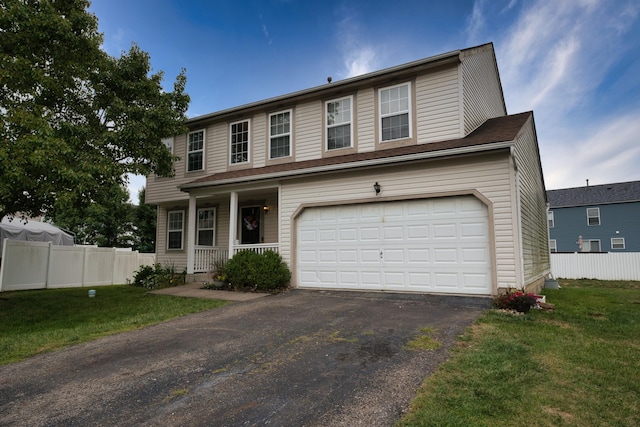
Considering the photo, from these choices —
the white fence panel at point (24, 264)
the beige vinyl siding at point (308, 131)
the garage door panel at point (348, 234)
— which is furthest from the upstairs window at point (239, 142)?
the white fence panel at point (24, 264)

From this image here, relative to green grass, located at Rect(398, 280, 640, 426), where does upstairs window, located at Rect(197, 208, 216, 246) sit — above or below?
above

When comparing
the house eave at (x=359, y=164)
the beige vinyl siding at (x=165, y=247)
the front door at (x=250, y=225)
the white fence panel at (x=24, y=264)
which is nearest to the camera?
the house eave at (x=359, y=164)

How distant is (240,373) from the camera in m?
3.97

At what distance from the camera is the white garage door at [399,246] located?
315 inches

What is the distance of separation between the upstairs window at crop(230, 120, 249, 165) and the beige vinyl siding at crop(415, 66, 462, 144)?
6201 millimetres

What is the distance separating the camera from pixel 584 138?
55.0 ft

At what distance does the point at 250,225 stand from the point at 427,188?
712 cm

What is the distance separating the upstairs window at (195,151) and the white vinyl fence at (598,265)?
18346 millimetres

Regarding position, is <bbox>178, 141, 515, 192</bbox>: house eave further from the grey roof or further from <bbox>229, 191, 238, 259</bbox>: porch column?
the grey roof

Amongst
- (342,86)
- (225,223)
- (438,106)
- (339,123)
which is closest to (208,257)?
(225,223)

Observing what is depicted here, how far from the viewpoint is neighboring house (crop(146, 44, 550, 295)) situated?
795 centimetres

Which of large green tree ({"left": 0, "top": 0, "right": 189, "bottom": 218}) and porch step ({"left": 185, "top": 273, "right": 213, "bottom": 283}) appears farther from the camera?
porch step ({"left": 185, "top": 273, "right": 213, "bottom": 283})

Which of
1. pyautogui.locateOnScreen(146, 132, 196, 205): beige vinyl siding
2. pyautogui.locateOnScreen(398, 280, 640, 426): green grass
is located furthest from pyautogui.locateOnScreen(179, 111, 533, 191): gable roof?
pyautogui.locateOnScreen(398, 280, 640, 426): green grass

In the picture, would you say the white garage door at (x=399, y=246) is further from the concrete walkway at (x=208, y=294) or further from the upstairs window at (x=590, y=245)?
the upstairs window at (x=590, y=245)
